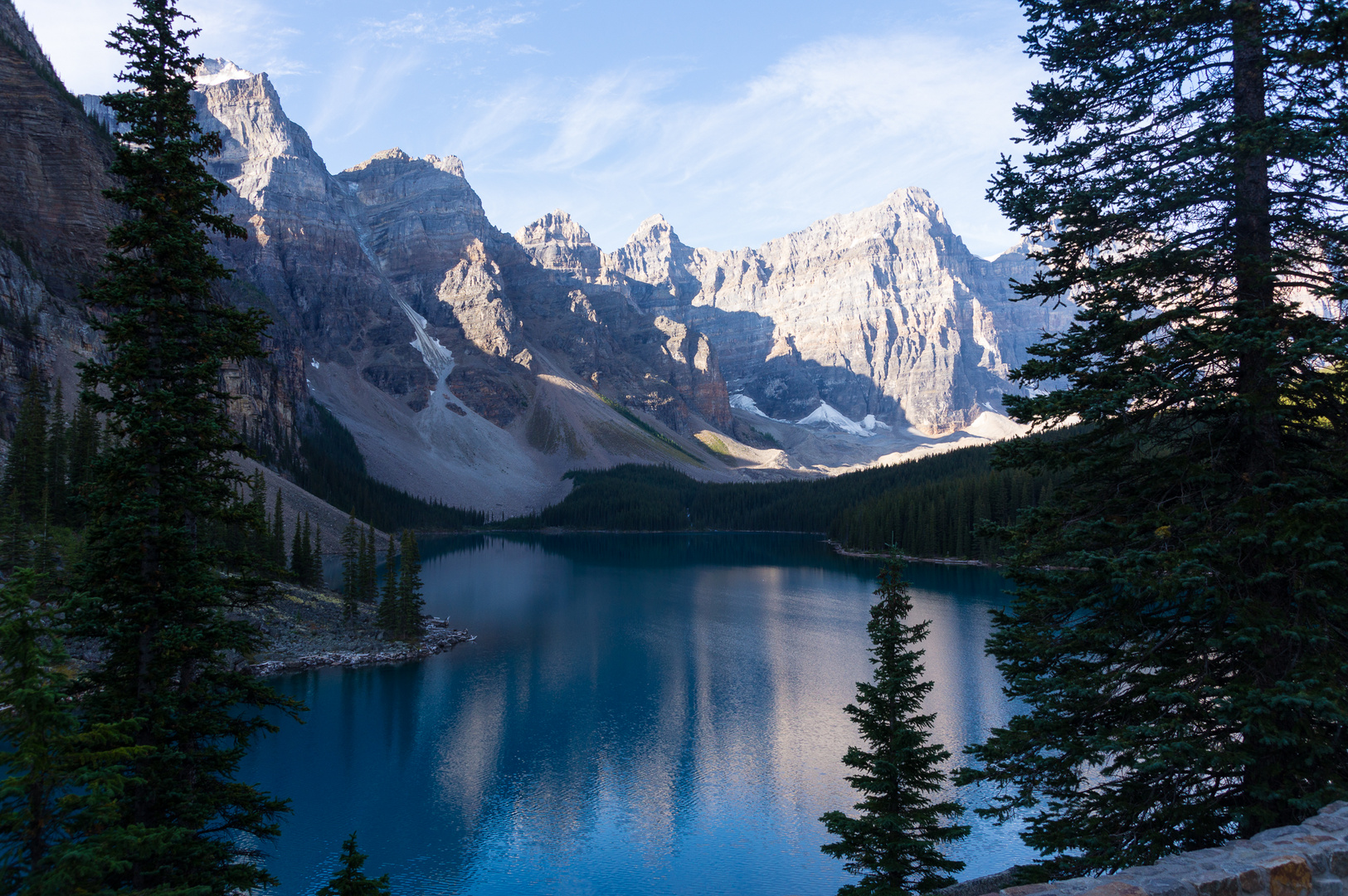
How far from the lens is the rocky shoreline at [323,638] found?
5000 centimetres

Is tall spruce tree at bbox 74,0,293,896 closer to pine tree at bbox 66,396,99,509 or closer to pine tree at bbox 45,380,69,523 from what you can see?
pine tree at bbox 45,380,69,523

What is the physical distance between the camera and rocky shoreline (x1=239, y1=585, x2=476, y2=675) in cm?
5000

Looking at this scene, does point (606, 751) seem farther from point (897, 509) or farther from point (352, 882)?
point (897, 509)

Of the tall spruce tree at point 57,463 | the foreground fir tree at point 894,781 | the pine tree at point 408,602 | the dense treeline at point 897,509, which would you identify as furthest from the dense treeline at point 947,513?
the tall spruce tree at point 57,463

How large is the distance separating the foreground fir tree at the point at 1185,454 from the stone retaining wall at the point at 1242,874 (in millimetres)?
1128

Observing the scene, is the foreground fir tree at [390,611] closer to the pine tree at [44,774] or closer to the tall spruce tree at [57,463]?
the tall spruce tree at [57,463]

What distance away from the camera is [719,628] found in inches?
2650

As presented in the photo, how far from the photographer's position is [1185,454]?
10.0 metres

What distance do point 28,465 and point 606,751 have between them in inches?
1964

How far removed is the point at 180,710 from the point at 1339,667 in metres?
15.8

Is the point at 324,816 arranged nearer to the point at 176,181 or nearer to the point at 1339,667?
the point at 176,181

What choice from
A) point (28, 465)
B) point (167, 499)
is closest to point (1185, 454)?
point (167, 499)

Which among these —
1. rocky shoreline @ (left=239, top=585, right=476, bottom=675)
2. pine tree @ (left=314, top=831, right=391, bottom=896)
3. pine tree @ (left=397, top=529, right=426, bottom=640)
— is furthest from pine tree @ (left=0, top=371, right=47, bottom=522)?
pine tree @ (left=314, top=831, right=391, bottom=896)

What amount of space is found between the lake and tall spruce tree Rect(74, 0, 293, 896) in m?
16.4
